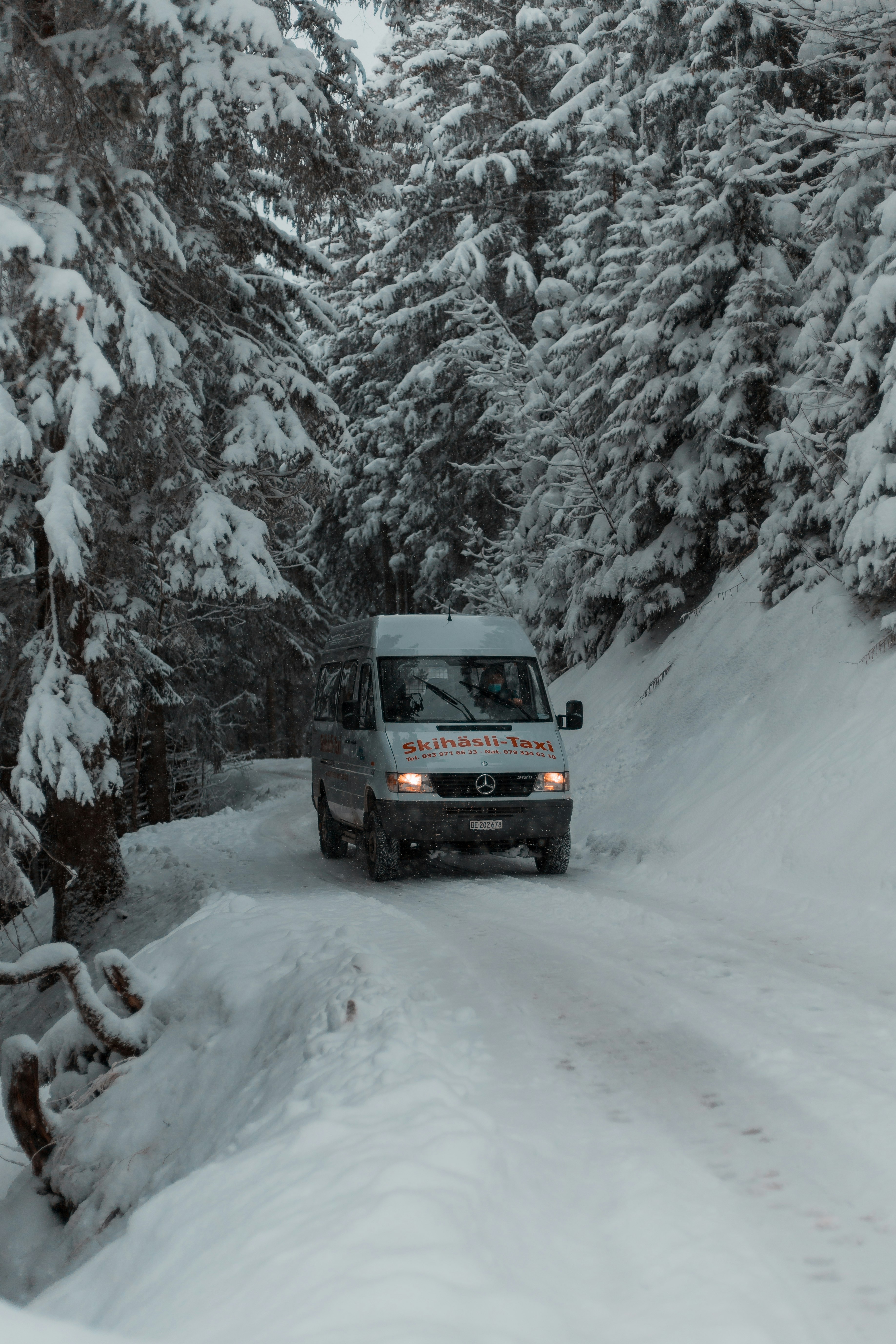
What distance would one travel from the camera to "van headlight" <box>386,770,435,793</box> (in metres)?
11.3

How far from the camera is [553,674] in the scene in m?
23.2

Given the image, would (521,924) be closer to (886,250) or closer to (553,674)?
(886,250)

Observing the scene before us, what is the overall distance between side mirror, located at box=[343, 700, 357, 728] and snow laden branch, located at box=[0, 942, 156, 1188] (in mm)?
4924

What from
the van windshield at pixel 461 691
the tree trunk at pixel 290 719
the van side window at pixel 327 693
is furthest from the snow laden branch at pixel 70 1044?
the tree trunk at pixel 290 719

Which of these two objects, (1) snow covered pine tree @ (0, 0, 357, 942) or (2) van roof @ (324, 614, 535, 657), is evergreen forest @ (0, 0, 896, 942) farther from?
(2) van roof @ (324, 614, 535, 657)

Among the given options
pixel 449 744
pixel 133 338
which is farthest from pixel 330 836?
pixel 133 338

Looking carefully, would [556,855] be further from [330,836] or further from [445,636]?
[330,836]

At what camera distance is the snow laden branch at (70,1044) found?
668 cm

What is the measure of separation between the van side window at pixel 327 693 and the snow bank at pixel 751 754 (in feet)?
11.5

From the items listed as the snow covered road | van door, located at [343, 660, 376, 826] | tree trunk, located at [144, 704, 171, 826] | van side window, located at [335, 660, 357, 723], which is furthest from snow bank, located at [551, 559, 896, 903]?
tree trunk, located at [144, 704, 171, 826]

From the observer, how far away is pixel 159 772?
2362cm

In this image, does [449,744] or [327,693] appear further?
[327,693]

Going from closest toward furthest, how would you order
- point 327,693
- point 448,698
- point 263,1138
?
point 263,1138 → point 448,698 → point 327,693

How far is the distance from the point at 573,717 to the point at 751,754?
2.05m
